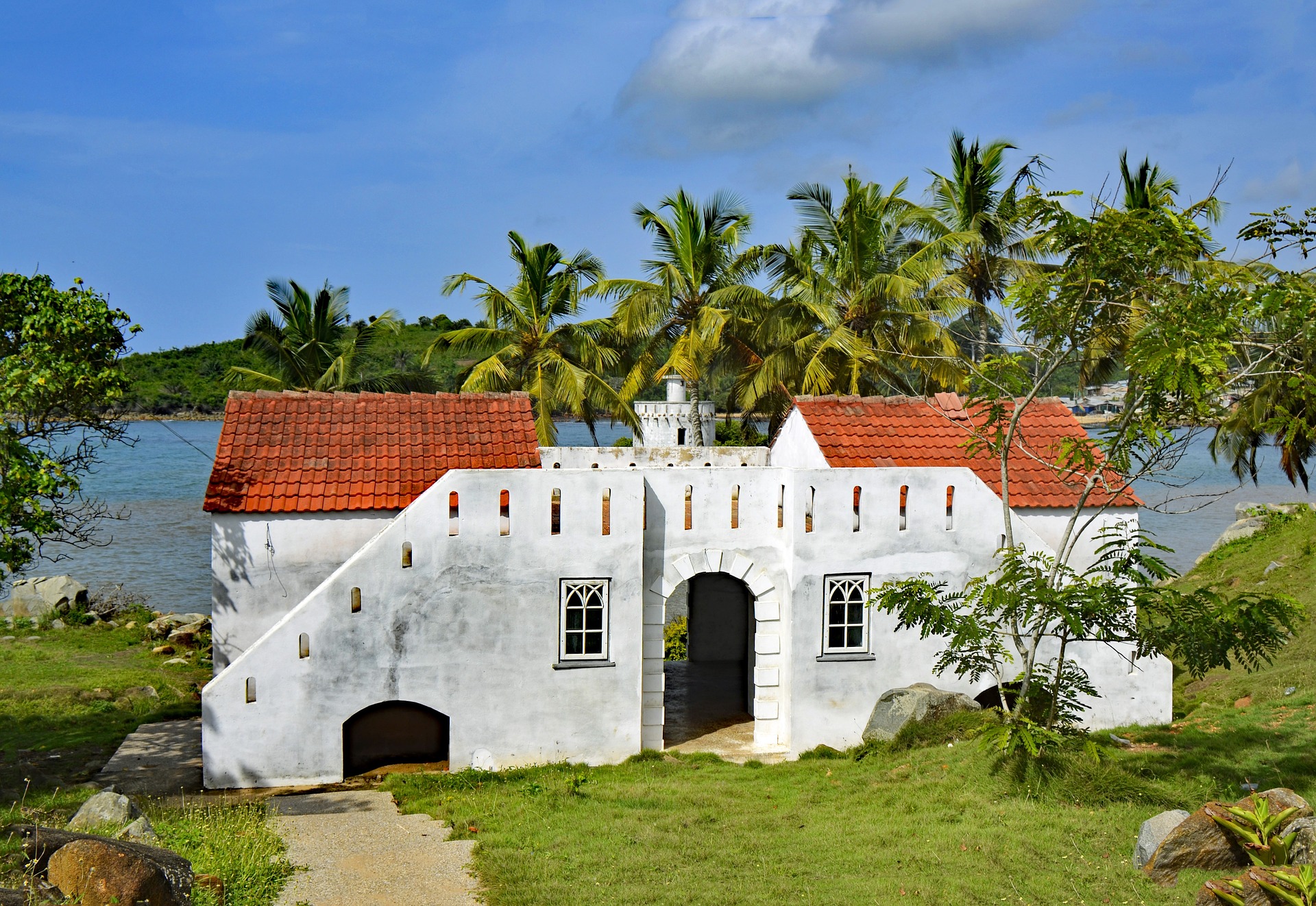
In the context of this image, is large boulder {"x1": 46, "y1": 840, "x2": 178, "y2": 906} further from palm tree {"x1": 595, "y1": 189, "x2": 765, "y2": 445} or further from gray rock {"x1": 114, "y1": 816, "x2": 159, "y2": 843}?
palm tree {"x1": 595, "y1": 189, "x2": 765, "y2": 445}

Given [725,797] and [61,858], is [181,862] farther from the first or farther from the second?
[725,797]

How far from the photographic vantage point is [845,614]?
626 inches

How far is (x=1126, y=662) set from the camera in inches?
653

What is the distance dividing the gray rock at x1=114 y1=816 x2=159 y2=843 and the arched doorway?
4.59 metres

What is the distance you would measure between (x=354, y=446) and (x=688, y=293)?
13673mm

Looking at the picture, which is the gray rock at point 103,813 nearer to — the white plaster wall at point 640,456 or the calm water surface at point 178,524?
the calm water surface at point 178,524

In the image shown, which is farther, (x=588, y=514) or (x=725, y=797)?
(x=588, y=514)

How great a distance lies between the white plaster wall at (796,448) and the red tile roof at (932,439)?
0.16m

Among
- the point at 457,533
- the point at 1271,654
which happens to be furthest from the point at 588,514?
the point at 1271,654

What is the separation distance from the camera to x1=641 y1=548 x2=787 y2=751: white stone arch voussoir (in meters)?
15.8

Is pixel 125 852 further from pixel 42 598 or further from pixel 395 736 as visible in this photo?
pixel 42 598

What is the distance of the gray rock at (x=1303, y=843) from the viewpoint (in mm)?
9359

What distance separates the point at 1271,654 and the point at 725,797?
10206 millimetres

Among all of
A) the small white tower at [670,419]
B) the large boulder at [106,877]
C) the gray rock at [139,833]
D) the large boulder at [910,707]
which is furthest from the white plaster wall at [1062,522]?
the large boulder at [106,877]
